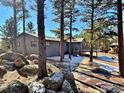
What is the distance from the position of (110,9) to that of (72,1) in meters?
10.7

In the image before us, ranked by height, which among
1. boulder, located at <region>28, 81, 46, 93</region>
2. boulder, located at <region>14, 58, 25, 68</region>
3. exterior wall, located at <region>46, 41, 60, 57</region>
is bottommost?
Answer: boulder, located at <region>28, 81, 46, 93</region>

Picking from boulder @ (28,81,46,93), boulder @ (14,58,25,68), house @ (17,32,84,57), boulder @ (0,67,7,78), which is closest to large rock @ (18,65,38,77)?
boulder @ (14,58,25,68)

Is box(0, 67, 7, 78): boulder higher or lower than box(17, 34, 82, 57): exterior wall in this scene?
lower

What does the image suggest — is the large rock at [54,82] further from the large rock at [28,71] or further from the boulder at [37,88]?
the large rock at [28,71]

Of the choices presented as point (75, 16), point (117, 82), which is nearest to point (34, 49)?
point (75, 16)

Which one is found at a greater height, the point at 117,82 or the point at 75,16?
the point at 75,16

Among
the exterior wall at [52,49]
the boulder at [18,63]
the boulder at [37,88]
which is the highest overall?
the exterior wall at [52,49]

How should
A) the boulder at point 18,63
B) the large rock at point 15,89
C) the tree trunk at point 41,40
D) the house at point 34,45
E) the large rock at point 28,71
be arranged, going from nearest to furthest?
the large rock at point 15,89
the tree trunk at point 41,40
the large rock at point 28,71
the boulder at point 18,63
the house at point 34,45

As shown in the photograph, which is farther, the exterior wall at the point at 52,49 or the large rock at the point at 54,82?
the exterior wall at the point at 52,49

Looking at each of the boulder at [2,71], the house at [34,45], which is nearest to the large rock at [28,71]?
the boulder at [2,71]

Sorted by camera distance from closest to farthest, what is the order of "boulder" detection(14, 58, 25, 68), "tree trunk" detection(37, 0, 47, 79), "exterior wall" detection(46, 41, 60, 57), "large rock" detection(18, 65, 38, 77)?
"tree trunk" detection(37, 0, 47, 79)
"large rock" detection(18, 65, 38, 77)
"boulder" detection(14, 58, 25, 68)
"exterior wall" detection(46, 41, 60, 57)

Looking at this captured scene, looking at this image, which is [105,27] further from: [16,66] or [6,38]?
[6,38]

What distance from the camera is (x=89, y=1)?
2325cm

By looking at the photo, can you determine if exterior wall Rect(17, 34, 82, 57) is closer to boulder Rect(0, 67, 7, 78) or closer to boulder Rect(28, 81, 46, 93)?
boulder Rect(0, 67, 7, 78)
